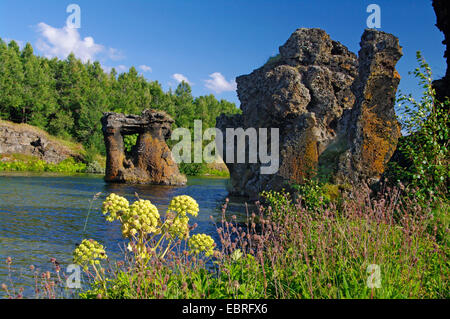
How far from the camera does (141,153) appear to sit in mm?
37781

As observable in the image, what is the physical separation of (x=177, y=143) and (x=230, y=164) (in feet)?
141

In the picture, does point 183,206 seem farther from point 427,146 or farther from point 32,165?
point 32,165

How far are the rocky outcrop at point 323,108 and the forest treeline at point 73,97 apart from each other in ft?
131

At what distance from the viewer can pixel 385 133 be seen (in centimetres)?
1155

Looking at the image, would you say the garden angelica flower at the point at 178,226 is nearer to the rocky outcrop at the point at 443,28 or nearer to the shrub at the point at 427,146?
the shrub at the point at 427,146

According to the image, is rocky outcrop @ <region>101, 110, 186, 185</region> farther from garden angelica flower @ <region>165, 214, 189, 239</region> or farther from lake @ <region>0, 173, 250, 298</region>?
garden angelica flower @ <region>165, 214, 189, 239</region>

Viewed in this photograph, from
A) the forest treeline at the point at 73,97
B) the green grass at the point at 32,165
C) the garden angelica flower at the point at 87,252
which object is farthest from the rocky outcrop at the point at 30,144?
the garden angelica flower at the point at 87,252

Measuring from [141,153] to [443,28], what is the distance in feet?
103

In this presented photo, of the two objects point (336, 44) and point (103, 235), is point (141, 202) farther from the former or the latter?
point (336, 44)

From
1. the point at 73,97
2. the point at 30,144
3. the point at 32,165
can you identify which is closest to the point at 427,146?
the point at 32,165

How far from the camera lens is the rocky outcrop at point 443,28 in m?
9.62

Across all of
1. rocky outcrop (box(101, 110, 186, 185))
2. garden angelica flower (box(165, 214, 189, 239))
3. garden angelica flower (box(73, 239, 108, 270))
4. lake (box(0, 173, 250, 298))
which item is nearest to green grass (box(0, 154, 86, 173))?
rocky outcrop (box(101, 110, 186, 185))

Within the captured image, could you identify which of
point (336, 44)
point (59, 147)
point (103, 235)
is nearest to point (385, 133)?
point (103, 235)
